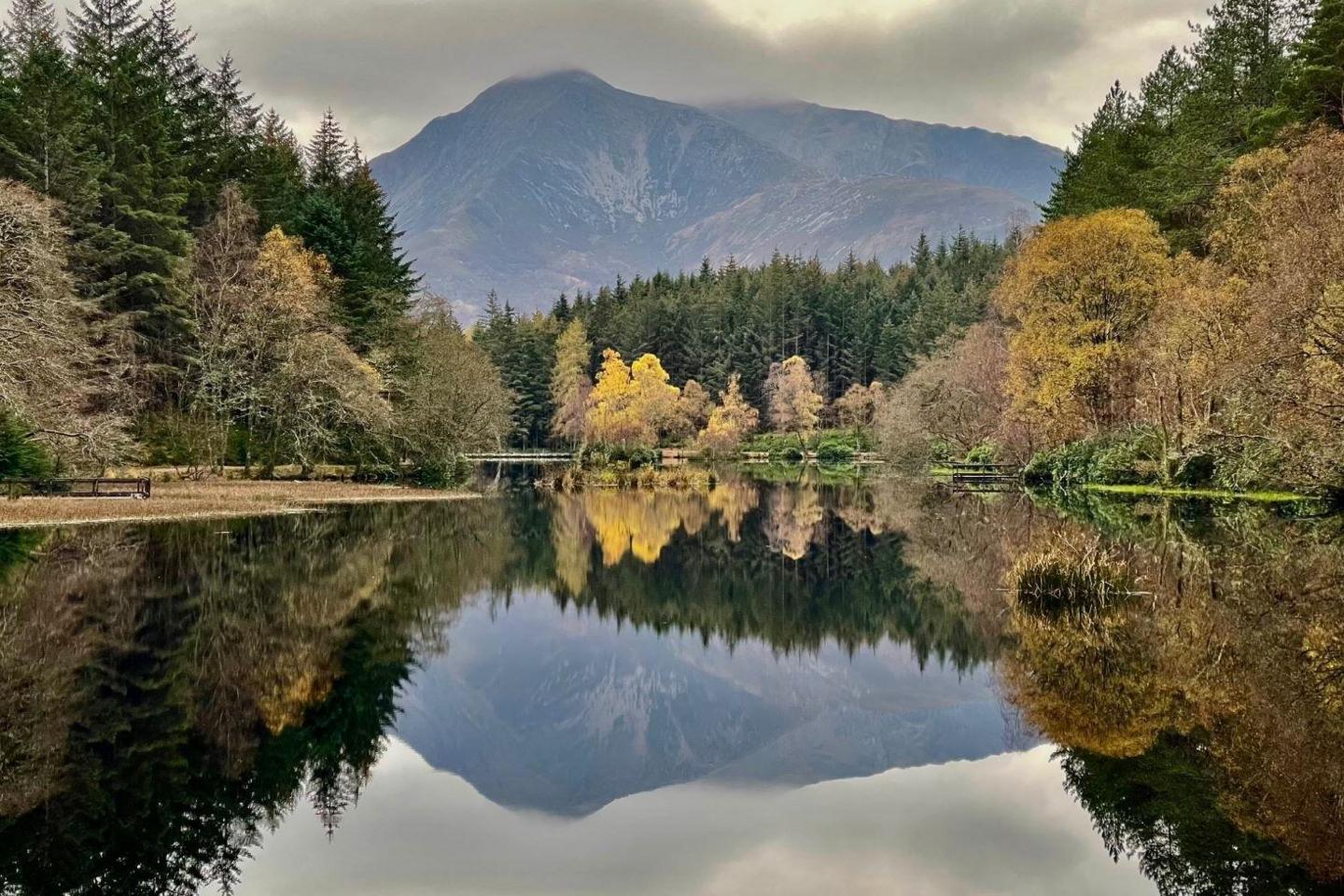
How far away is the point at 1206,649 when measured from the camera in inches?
506

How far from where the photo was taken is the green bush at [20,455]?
1271 inches

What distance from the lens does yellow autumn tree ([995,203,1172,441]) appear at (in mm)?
43688

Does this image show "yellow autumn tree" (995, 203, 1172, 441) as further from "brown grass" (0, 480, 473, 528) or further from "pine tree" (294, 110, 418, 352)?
"pine tree" (294, 110, 418, 352)

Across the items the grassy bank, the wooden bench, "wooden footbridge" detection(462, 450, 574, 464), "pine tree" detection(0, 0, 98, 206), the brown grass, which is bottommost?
"wooden footbridge" detection(462, 450, 574, 464)

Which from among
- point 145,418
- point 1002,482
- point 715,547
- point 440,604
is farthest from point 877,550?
point 145,418

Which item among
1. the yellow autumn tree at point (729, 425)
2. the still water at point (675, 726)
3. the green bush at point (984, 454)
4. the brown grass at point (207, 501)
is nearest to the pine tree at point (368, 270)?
the brown grass at point (207, 501)

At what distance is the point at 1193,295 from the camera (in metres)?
34.2

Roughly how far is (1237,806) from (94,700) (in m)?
11.0

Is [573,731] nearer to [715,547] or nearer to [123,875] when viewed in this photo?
[123,875]

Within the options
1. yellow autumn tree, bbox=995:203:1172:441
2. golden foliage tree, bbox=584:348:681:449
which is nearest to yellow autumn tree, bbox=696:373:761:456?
golden foliage tree, bbox=584:348:681:449

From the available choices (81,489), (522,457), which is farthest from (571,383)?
(81,489)

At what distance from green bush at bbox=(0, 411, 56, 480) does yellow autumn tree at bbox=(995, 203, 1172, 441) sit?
131 feet

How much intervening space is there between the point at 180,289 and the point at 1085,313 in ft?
136

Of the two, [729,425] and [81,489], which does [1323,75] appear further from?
[729,425]
